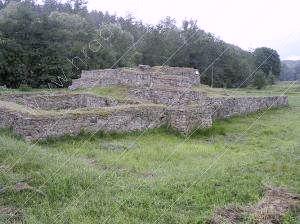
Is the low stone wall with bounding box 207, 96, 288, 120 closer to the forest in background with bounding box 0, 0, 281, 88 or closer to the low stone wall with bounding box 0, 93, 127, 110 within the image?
the forest in background with bounding box 0, 0, 281, 88

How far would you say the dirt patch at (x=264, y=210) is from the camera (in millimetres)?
8492

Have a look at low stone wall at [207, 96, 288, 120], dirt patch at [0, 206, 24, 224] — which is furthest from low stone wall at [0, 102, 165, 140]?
dirt patch at [0, 206, 24, 224]

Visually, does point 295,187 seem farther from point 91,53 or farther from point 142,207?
point 91,53

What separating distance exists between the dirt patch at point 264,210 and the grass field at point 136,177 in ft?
0.64

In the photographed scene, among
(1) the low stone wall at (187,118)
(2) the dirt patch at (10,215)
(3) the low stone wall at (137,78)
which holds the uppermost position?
(3) the low stone wall at (137,78)

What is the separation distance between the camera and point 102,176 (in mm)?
10695

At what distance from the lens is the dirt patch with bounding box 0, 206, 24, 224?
8109 mm

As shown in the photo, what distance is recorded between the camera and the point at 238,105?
2289cm

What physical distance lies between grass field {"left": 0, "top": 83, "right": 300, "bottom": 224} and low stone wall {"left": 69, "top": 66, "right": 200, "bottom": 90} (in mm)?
7342

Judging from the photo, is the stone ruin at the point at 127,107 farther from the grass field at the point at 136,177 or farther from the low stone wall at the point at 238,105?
the grass field at the point at 136,177

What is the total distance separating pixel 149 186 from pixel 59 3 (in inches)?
2783

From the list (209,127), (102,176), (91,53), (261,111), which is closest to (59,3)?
(91,53)

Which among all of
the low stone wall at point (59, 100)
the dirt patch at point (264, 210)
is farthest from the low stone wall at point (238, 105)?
the dirt patch at point (264, 210)

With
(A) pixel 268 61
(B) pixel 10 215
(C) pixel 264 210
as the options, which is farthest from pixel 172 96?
(A) pixel 268 61
